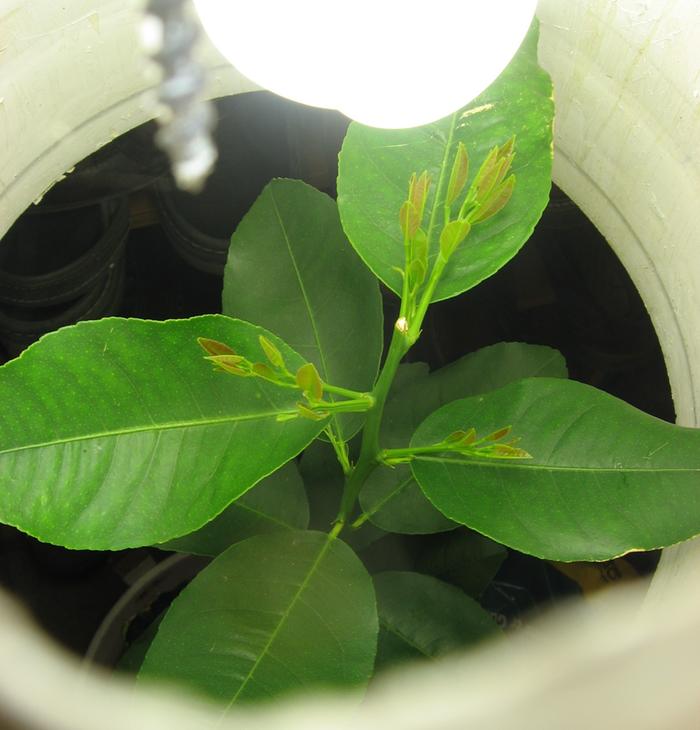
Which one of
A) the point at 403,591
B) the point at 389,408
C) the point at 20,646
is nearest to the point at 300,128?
the point at 389,408

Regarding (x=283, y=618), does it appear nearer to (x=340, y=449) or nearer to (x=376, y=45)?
(x=340, y=449)

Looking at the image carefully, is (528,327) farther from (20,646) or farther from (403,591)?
(20,646)

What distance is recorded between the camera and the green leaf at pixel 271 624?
500 mm

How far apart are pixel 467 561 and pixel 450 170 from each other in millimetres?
340

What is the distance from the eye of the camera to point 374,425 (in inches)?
21.1

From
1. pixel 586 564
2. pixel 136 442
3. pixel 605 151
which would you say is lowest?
pixel 586 564

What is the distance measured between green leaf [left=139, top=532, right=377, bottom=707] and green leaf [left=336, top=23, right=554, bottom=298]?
0.65 ft

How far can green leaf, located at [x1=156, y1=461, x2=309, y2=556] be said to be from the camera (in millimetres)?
638

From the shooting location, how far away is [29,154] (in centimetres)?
56

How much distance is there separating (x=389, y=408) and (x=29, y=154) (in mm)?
330

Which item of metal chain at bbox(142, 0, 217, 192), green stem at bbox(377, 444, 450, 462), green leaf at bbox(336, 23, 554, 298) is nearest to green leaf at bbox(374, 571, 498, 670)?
green stem at bbox(377, 444, 450, 462)

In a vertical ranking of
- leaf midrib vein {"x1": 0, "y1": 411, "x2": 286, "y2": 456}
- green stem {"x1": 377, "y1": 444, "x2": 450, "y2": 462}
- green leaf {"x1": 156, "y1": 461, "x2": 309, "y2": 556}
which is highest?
leaf midrib vein {"x1": 0, "y1": 411, "x2": 286, "y2": 456}

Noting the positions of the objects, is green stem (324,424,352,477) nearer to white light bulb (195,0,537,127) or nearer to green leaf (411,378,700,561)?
green leaf (411,378,700,561)

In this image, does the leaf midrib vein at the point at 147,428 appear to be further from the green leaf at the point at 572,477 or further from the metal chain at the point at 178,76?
the metal chain at the point at 178,76
